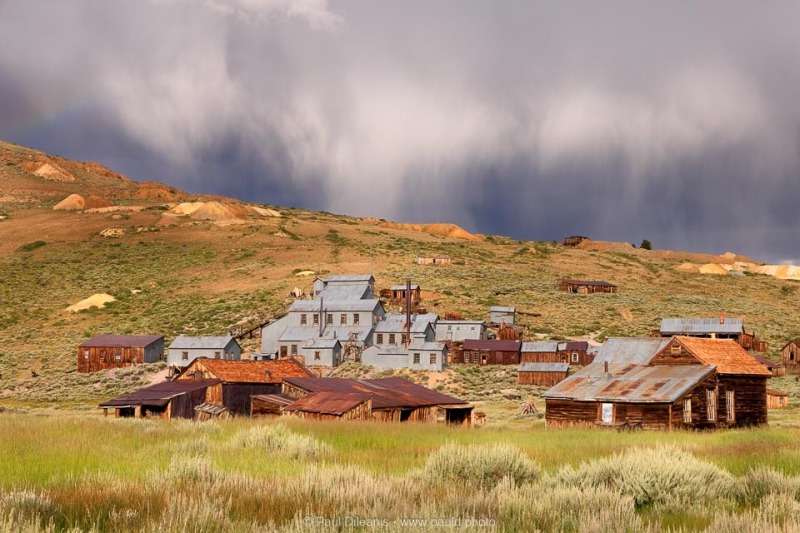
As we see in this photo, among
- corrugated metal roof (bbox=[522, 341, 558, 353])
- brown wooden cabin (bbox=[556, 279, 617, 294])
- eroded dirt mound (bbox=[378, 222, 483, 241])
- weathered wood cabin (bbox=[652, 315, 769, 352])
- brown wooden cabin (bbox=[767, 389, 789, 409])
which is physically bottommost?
brown wooden cabin (bbox=[767, 389, 789, 409])

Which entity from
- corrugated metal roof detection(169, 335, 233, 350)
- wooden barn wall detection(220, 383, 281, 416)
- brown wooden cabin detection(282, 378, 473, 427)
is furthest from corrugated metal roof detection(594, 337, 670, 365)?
corrugated metal roof detection(169, 335, 233, 350)

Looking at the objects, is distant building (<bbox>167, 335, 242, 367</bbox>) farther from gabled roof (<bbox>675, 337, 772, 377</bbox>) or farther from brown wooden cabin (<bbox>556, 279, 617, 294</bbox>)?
brown wooden cabin (<bbox>556, 279, 617, 294</bbox>)

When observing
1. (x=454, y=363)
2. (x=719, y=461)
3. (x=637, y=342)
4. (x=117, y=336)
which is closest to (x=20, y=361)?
(x=117, y=336)

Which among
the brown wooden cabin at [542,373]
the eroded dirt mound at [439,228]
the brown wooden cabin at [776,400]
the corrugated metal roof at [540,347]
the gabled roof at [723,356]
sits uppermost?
the eroded dirt mound at [439,228]

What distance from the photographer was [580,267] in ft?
429

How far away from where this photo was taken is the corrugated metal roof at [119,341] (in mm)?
71000

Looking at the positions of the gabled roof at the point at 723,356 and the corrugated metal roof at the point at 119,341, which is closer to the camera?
the gabled roof at the point at 723,356

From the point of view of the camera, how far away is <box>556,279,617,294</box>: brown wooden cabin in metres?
108

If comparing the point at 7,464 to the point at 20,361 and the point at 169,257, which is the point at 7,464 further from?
the point at 169,257

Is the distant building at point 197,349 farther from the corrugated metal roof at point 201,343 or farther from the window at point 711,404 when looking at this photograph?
the window at point 711,404

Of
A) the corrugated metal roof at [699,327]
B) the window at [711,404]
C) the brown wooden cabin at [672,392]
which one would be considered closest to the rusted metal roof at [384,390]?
the brown wooden cabin at [672,392]

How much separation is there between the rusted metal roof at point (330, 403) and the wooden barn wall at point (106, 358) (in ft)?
133

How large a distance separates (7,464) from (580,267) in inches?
4839

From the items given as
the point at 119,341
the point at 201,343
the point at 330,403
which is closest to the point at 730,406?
the point at 330,403
